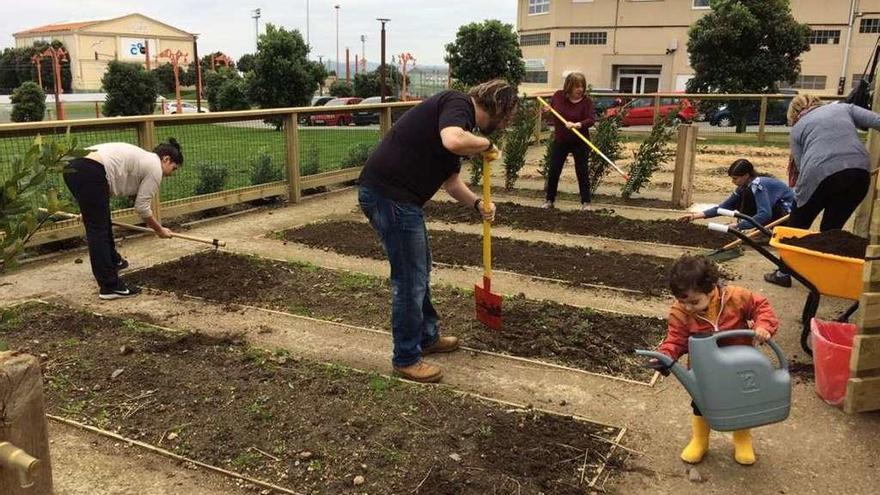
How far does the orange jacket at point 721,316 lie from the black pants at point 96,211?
163 inches

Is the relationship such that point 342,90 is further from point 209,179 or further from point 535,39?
point 209,179

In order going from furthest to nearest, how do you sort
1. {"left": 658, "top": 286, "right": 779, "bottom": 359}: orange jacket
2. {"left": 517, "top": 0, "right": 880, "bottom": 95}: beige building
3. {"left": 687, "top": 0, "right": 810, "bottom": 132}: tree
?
{"left": 517, "top": 0, "right": 880, "bottom": 95}: beige building < {"left": 687, "top": 0, "right": 810, "bottom": 132}: tree < {"left": 658, "top": 286, "right": 779, "bottom": 359}: orange jacket

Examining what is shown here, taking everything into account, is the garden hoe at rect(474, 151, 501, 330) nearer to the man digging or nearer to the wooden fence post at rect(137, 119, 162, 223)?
the man digging

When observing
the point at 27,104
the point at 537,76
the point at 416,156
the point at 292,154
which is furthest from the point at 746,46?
the point at 27,104

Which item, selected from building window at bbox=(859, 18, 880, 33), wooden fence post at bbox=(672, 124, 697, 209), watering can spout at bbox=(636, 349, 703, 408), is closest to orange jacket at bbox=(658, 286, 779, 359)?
watering can spout at bbox=(636, 349, 703, 408)

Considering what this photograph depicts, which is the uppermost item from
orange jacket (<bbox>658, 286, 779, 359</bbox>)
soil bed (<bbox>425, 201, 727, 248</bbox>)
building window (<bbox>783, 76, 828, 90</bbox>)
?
building window (<bbox>783, 76, 828, 90</bbox>)

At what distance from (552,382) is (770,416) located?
1.25 m

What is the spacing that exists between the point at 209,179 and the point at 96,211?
320 centimetres

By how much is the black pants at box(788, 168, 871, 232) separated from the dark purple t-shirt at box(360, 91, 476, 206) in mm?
2855

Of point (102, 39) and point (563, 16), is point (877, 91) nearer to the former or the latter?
point (563, 16)

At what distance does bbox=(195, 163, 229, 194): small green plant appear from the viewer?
8.30 m

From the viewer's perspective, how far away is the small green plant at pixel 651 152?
8.96 m

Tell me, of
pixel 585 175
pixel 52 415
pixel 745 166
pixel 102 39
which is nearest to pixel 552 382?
pixel 52 415

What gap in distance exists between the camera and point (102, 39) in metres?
70.4
